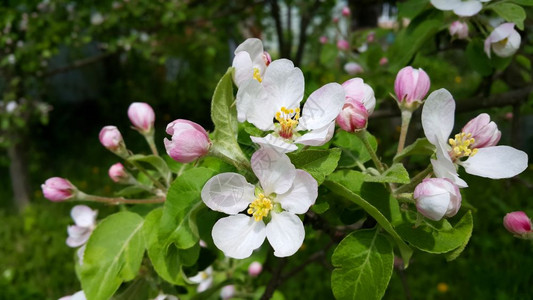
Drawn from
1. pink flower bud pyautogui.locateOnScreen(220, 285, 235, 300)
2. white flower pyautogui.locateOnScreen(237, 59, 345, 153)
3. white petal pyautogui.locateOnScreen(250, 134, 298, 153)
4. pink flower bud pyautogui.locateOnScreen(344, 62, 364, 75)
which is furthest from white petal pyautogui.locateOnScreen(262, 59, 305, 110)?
pink flower bud pyautogui.locateOnScreen(344, 62, 364, 75)

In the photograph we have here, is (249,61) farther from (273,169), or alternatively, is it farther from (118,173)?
(118,173)

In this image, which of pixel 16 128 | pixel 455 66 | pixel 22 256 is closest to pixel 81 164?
pixel 16 128

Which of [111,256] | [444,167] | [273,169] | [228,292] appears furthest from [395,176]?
[228,292]

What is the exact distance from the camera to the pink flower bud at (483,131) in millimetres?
714

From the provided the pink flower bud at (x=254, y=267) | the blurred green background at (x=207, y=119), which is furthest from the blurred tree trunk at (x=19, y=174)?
the pink flower bud at (x=254, y=267)

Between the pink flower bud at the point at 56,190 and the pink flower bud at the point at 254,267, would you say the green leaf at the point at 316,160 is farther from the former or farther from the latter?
the pink flower bud at the point at 254,267

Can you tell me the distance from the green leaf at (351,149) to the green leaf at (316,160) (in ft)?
0.48

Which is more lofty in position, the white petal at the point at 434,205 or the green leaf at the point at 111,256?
the white petal at the point at 434,205

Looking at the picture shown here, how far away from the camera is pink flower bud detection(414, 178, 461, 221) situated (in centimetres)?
60

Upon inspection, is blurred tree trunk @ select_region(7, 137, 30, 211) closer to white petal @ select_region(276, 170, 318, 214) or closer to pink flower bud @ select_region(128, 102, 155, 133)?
pink flower bud @ select_region(128, 102, 155, 133)

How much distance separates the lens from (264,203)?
0.68 m

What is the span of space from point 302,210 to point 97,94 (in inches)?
243

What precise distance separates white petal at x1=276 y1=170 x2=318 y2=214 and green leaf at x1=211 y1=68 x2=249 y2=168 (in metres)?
0.08

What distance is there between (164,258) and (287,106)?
320 millimetres
